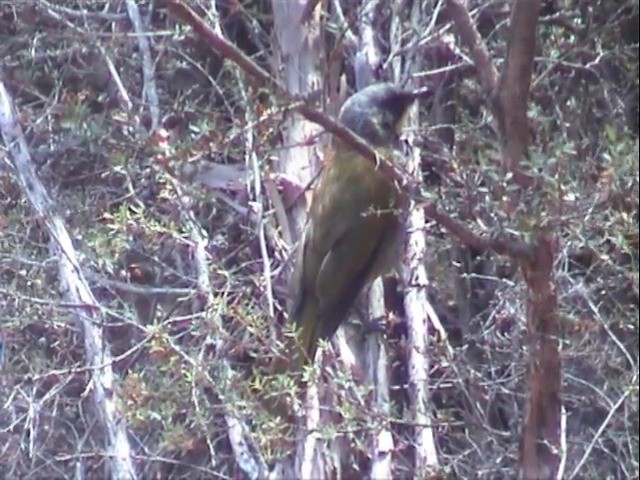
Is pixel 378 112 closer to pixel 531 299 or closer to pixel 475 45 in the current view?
pixel 475 45

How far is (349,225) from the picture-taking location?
57.9 inches

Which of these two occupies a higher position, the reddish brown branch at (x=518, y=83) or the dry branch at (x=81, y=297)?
the reddish brown branch at (x=518, y=83)

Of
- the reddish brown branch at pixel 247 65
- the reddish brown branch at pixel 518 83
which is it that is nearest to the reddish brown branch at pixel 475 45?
the reddish brown branch at pixel 518 83

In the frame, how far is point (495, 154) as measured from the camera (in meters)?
1.12

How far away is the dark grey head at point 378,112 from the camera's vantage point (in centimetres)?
123

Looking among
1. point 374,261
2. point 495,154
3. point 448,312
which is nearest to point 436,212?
point 495,154

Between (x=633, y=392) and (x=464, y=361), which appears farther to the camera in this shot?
(x=464, y=361)

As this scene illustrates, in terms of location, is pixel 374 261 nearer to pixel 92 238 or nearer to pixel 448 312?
pixel 448 312

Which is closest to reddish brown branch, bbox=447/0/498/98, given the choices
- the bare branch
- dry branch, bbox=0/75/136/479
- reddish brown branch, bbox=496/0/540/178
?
reddish brown branch, bbox=496/0/540/178

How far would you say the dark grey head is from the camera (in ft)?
4.05

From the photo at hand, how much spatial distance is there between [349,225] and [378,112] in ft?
0.78

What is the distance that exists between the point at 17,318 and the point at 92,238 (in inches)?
3.9

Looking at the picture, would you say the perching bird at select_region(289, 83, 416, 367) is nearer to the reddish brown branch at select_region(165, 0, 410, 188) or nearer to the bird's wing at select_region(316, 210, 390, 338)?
the bird's wing at select_region(316, 210, 390, 338)

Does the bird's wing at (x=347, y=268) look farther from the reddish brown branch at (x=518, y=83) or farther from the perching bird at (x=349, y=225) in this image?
the reddish brown branch at (x=518, y=83)
